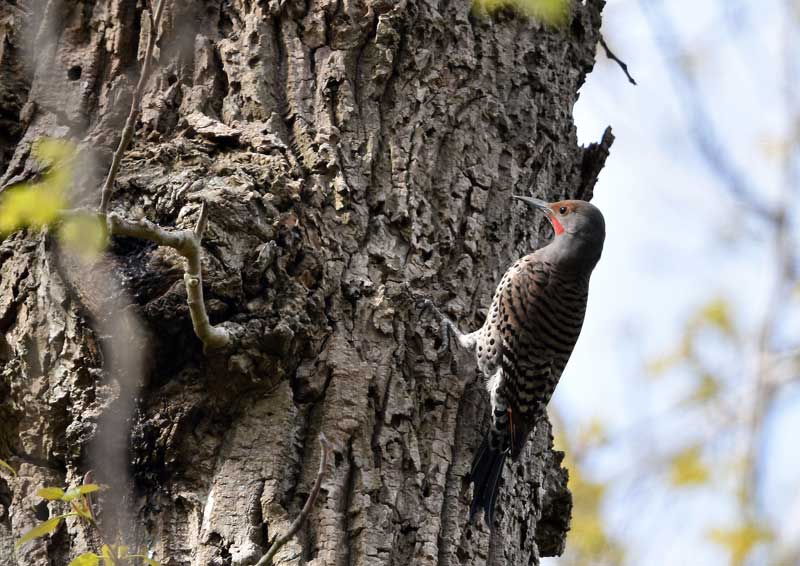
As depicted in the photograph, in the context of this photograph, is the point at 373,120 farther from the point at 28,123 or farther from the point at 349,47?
the point at 28,123

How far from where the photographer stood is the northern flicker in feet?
10.4

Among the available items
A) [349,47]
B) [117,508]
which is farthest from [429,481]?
[349,47]

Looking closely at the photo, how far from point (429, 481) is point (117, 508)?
902 mm

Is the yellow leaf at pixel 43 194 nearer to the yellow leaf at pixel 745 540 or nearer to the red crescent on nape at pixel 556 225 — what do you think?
the red crescent on nape at pixel 556 225

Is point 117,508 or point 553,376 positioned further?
point 553,376

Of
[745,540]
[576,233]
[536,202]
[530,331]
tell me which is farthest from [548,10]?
[745,540]

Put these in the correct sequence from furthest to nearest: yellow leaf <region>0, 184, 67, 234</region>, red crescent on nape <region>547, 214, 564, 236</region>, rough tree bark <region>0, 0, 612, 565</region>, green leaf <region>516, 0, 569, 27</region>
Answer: red crescent on nape <region>547, 214, 564, 236</region> < green leaf <region>516, 0, 569, 27</region> < rough tree bark <region>0, 0, 612, 565</region> < yellow leaf <region>0, 184, 67, 234</region>

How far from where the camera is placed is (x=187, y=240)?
89.7 inches

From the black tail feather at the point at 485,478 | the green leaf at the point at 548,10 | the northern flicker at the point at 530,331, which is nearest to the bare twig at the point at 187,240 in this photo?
the northern flicker at the point at 530,331

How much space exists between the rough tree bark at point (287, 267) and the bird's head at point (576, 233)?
0.94 feet

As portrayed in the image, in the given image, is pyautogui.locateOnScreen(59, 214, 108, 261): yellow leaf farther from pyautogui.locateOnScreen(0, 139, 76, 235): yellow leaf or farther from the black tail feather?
the black tail feather

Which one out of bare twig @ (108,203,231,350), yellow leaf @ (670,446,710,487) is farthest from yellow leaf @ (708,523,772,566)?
bare twig @ (108,203,231,350)

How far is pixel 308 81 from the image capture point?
328 centimetres

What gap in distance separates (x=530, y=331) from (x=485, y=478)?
1.58 metres
